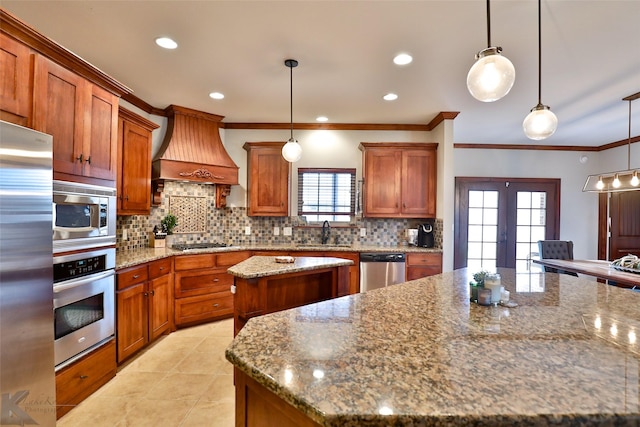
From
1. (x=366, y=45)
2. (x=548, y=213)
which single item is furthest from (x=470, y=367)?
(x=548, y=213)

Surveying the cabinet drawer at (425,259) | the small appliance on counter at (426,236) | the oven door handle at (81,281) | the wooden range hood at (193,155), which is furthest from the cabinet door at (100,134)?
the small appliance on counter at (426,236)

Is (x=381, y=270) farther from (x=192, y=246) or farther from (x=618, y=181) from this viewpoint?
(x=618, y=181)

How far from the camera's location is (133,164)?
10.7 feet

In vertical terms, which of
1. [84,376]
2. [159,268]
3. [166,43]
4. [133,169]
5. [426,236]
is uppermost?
[166,43]

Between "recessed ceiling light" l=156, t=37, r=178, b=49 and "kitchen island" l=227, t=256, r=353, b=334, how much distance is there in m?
1.82

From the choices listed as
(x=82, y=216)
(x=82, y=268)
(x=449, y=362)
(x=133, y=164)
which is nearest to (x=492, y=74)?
(x=449, y=362)

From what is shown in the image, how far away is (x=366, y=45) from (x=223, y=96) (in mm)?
1858

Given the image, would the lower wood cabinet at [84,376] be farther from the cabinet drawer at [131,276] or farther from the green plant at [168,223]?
the green plant at [168,223]

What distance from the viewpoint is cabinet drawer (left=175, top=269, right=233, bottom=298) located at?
3.60 metres

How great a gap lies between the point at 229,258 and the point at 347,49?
2.71 m

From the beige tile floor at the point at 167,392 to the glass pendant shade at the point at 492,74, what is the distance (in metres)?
2.45

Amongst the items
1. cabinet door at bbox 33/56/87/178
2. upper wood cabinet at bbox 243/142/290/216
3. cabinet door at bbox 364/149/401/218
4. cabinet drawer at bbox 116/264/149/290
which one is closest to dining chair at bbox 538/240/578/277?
cabinet door at bbox 364/149/401/218

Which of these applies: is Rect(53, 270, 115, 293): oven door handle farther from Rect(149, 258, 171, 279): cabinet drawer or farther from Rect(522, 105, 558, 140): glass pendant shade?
Rect(522, 105, 558, 140): glass pendant shade

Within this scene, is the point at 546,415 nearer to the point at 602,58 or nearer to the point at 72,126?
the point at 72,126
